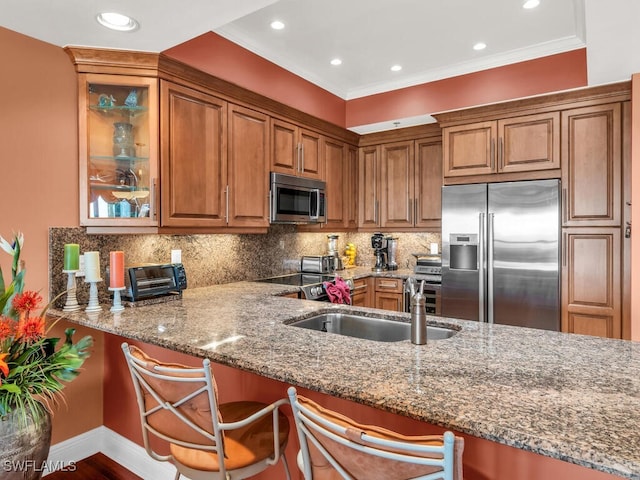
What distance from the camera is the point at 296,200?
3.51 m

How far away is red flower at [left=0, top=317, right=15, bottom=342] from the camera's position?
144 centimetres

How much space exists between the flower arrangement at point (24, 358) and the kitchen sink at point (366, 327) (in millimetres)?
1002

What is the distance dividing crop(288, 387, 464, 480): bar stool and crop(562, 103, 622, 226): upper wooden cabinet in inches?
119

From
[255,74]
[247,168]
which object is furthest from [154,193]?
[255,74]

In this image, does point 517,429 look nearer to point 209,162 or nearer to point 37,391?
point 37,391

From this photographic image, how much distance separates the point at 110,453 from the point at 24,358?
1.20 m

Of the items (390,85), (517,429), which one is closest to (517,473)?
(517,429)

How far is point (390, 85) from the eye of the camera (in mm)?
3885

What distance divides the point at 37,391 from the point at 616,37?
11.1ft

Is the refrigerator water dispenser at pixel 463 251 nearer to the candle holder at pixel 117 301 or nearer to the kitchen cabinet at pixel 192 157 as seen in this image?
the kitchen cabinet at pixel 192 157

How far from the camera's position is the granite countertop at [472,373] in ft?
2.66

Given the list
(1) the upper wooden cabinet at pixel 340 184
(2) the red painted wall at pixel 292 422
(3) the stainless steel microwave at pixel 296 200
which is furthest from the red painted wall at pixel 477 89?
(2) the red painted wall at pixel 292 422

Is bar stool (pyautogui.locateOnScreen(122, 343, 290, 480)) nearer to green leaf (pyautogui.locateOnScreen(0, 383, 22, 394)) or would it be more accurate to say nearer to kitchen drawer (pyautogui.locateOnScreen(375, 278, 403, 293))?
green leaf (pyautogui.locateOnScreen(0, 383, 22, 394))

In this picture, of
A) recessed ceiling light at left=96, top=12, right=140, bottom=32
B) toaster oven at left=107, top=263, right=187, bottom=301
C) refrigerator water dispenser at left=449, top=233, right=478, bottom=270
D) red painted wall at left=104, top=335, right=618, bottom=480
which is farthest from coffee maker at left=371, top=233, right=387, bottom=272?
recessed ceiling light at left=96, top=12, right=140, bottom=32
